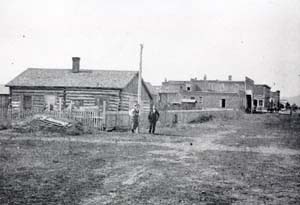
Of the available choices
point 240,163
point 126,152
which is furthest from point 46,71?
point 240,163

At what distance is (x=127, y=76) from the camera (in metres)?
33.7

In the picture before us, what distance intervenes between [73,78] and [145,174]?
25196 mm

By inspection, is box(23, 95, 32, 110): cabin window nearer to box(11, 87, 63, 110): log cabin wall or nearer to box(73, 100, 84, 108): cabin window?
box(11, 87, 63, 110): log cabin wall

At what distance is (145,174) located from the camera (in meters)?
9.67

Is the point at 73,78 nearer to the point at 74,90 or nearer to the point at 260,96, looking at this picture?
the point at 74,90

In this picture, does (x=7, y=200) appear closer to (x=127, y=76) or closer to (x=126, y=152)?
(x=126, y=152)

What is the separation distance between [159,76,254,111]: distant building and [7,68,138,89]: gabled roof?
32574 millimetres

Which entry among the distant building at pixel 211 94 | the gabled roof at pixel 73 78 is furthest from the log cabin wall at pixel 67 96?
the distant building at pixel 211 94

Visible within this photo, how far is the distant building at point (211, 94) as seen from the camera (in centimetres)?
6831

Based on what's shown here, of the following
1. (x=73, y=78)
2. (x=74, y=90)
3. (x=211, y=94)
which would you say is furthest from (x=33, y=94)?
(x=211, y=94)

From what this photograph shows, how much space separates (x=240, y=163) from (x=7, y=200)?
7.32 meters

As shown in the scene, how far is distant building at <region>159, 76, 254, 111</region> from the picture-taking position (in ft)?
224

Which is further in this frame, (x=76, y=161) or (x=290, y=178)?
(x=76, y=161)

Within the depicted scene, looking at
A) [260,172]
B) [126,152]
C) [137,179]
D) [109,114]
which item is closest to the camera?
[137,179]
